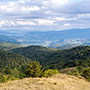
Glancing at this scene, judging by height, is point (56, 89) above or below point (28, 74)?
above

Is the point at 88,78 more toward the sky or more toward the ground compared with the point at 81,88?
more toward the ground

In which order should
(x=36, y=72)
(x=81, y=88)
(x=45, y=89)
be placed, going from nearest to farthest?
(x=45, y=89), (x=81, y=88), (x=36, y=72)

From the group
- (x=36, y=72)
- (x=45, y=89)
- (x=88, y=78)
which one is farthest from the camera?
(x=36, y=72)

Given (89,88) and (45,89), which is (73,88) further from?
(45,89)

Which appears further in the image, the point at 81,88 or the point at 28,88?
the point at 81,88

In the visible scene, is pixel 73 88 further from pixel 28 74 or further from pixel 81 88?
pixel 28 74

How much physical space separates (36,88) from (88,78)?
824 inches

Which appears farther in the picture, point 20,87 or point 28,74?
point 28,74

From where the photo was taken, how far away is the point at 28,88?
2570 centimetres

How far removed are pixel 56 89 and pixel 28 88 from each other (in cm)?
504

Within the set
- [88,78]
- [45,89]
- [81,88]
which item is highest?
[45,89]

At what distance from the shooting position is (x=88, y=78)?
136ft

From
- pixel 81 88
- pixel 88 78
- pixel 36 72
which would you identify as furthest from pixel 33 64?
pixel 81 88

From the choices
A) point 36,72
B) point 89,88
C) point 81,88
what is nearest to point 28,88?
point 81,88
